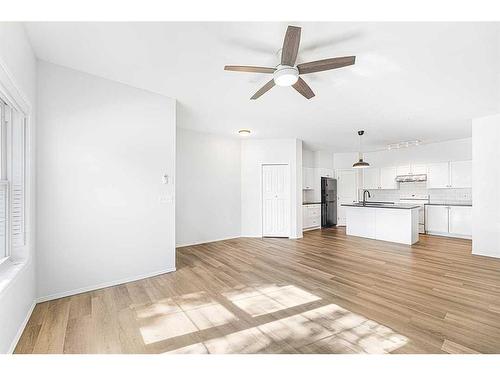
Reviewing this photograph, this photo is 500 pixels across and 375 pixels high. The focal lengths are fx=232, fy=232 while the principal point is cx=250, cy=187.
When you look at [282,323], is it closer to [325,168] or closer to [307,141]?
[307,141]

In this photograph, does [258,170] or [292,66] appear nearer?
[292,66]

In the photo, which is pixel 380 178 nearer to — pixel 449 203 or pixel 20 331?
pixel 449 203

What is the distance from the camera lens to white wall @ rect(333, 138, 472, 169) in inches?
246

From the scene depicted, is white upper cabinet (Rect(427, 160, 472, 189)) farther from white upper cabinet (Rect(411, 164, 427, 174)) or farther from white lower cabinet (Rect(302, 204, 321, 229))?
white lower cabinet (Rect(302, 204, 321, 229))

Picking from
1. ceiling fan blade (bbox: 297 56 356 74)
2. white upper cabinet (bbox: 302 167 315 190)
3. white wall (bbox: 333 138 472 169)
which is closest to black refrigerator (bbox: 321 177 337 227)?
white upper cabinet (bbox: 302 167 315 190)

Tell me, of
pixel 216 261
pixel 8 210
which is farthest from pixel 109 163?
pixel 216 261

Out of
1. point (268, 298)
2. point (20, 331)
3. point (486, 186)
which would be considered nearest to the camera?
point (20, 331)

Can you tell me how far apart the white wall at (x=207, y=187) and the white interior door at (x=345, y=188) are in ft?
13.2

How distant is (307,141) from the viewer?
659 cm

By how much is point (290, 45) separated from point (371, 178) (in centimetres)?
707

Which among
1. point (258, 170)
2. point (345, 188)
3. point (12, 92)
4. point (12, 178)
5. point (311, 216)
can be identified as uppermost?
point (12, 92)

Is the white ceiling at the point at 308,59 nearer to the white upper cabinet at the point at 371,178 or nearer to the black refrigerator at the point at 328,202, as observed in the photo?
the white upper cabinet at the point at 371,178

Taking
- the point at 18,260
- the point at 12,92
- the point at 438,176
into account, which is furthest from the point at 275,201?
the point at 12,92

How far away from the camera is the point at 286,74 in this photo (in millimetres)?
2213
